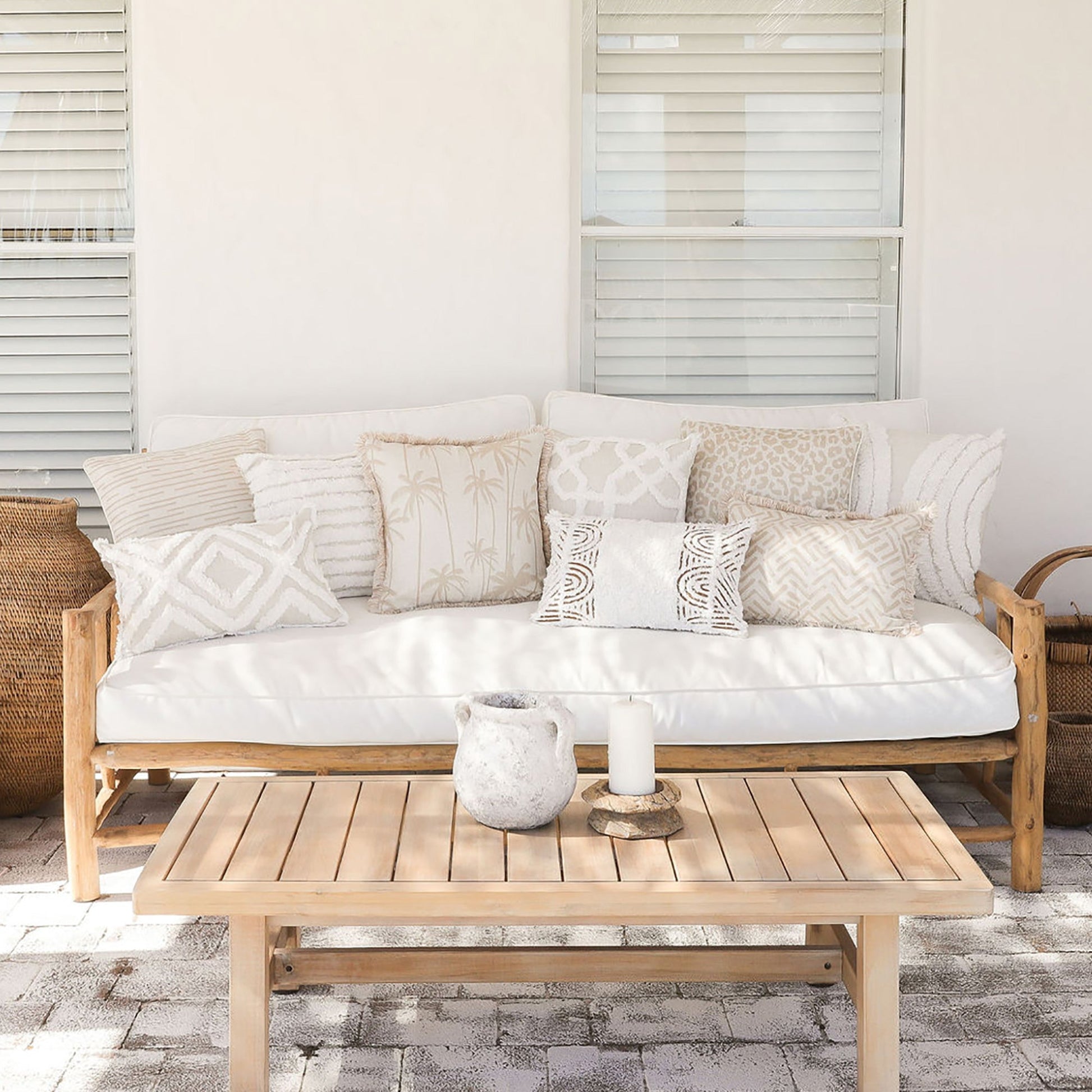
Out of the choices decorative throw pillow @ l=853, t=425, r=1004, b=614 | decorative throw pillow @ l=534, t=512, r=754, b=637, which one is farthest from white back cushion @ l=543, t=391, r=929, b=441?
decorative throw pillow @ l=534, t=512, r=754, b=637

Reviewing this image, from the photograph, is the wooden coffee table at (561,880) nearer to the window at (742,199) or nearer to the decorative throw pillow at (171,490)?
the decorative throw pillow at (171,490)

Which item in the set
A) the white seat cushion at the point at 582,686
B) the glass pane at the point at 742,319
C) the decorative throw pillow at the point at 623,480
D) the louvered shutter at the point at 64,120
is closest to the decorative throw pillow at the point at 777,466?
the decorative throw pillow at the point at 623,480

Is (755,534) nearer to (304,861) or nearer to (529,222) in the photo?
(529,222)

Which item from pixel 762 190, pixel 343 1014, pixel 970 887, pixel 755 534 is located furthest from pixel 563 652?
pixel 762 190

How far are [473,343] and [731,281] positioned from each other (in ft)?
2.69

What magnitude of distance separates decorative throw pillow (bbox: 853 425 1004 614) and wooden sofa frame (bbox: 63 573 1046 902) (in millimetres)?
302

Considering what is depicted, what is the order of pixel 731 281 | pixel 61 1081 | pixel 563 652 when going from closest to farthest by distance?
pixel 61 1081, pixel 563 652, pixel 731 281

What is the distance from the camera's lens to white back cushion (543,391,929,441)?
3410 mm

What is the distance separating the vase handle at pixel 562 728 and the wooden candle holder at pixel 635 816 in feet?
0.38

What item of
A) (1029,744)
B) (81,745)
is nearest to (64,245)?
(81,745)

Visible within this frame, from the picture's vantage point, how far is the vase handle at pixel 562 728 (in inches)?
73.4

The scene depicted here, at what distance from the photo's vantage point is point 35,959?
2.43 meters

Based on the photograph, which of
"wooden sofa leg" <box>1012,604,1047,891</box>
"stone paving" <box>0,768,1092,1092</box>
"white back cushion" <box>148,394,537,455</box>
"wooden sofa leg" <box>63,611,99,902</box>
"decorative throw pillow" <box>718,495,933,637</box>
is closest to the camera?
"stone paving" <box>0,768,1092,1092</box>

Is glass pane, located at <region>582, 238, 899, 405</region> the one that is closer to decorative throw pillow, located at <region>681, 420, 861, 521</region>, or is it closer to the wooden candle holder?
decorative throw pillow, located at <region>681, 420, 861, 521</region>
